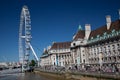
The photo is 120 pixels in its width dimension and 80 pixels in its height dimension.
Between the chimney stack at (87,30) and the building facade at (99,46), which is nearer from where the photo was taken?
the building facade at (99,46)

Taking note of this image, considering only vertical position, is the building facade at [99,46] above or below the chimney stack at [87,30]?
below

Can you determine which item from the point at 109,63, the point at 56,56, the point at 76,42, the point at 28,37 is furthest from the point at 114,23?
the point at 56,56

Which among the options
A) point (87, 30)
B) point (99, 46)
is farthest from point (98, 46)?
point (87, 30)

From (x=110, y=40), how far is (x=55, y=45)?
59.6m

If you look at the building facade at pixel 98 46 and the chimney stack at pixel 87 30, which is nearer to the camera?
the building facade at pixel 98 46

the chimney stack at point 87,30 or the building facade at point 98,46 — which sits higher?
the chimney stack at point 87,30

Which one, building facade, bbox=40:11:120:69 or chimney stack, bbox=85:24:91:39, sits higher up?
chimney stack, bbox=85:24:91:39

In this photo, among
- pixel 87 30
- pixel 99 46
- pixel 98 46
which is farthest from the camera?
pixel 87 30

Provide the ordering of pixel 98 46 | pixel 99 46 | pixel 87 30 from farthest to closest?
pixel 87 30
pixel 98 46
pixel 99 46

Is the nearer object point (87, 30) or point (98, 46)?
point (98, 46)

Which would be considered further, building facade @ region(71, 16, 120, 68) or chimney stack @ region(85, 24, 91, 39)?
chimney stack @ region(85, 24, 91, 39)

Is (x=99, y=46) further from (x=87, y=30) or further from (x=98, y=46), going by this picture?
(x=87, y=30)

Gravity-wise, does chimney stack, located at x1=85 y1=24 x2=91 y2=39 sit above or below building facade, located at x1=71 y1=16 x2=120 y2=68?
above

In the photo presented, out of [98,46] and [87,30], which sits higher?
[87,30]
